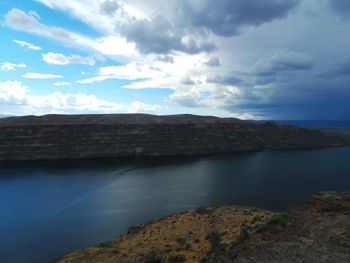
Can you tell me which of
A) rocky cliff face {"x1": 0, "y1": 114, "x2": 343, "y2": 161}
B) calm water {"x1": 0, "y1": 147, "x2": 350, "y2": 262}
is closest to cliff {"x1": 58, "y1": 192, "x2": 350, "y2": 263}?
calm water {"x1": 0, "y1": 147, "x2": 350, "y2": 262}

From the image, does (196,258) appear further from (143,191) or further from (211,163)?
(211,163)

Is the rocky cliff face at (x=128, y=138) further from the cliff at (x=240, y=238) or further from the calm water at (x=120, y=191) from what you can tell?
the cliff at (x=240, y=238)

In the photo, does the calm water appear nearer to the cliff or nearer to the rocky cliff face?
the cliff

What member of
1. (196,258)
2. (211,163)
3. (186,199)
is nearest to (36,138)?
(211,163)

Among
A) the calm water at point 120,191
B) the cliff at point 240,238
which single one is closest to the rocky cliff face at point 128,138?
the calm water at point 120,191

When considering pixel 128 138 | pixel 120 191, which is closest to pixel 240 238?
pixel 120 191

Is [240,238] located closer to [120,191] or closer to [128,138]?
[120,191]
